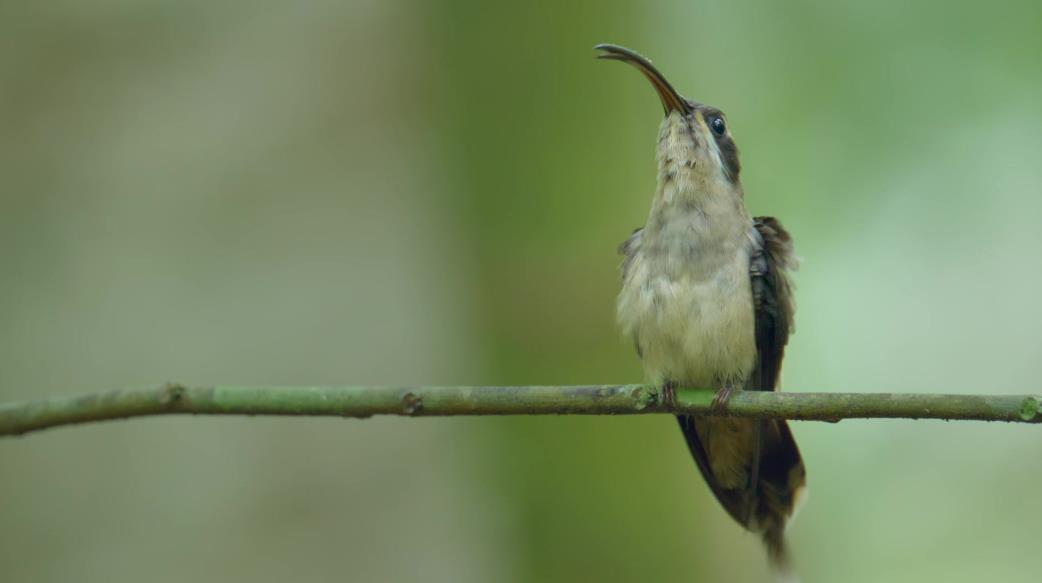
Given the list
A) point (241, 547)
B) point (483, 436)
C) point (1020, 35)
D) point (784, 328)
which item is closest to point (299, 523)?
point (241, 547)

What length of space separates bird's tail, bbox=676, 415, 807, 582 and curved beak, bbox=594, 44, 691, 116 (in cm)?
115

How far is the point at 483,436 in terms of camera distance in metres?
4.84

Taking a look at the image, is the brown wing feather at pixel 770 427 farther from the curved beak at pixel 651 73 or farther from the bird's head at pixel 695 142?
the curved beak at pixel 651 73

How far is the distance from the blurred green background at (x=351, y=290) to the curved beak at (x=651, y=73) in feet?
2.89

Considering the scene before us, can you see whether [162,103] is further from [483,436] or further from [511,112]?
[483,436]

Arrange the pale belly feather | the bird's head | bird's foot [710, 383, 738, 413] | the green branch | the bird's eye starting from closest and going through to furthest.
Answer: the green branch, bird's foot [710, 383, 738, 413], the pale belly feather, the bird's head, the bird's eye

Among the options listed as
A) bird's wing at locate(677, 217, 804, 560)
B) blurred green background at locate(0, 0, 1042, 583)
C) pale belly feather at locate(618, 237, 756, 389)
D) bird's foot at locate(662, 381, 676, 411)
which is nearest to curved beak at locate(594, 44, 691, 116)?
bird's wing at locate(677, 217, 804, 560)

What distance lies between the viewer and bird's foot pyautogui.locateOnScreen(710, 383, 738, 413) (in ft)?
8.82

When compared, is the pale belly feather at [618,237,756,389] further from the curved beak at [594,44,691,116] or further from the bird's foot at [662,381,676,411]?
the curved beak at [594,44,691,116]

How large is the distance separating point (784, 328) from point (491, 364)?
1.59 metres

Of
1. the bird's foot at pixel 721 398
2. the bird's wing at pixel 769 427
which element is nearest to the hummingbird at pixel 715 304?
the bird's wing at pixel 769 427

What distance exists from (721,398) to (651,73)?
1272 mm

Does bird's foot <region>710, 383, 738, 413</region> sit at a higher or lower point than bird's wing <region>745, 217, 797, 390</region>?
lower

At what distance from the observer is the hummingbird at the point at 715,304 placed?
347cm
